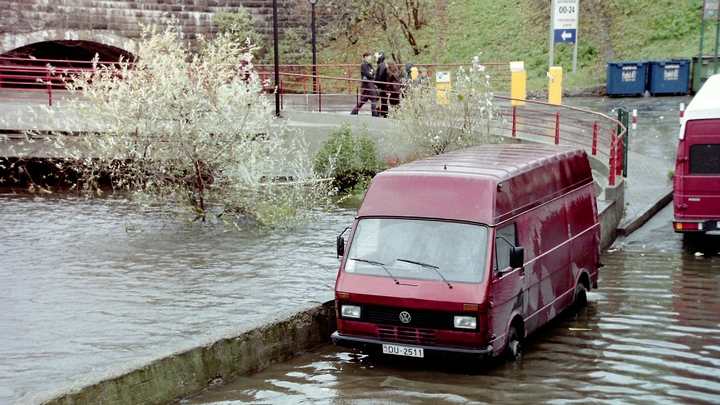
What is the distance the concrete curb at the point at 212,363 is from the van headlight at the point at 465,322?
1.97m

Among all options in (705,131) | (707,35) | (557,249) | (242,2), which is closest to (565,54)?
(707,35)

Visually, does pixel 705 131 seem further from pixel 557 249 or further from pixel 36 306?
pixel 36 306

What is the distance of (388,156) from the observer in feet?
71.6

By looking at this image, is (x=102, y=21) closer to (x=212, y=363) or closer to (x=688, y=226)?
(x=688, y=226)

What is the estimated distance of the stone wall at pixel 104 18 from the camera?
113ft

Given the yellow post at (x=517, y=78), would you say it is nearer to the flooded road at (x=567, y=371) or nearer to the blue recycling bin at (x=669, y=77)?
the blue recycling bin at (x=669, y=77)

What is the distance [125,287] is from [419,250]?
5.03 meters

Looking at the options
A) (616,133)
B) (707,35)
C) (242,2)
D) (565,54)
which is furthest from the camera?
(242,2)

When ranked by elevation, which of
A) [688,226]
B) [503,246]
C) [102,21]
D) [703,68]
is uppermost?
[102,21]

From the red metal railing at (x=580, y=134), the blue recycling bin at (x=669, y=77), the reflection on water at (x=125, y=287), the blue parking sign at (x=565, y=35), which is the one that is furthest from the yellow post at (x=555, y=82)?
the reflection on water at (x=125, y=287)

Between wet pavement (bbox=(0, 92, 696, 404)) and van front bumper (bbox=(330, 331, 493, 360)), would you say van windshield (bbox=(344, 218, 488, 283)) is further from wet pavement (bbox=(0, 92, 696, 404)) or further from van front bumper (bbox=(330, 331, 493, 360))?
wet pavement (bbox=(0, 92, 696, 404))

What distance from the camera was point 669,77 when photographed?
31328 millimetres

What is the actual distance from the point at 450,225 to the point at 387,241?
2.25 feet

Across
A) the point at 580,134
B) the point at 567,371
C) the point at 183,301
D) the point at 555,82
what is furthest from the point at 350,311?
the point at 555,82
